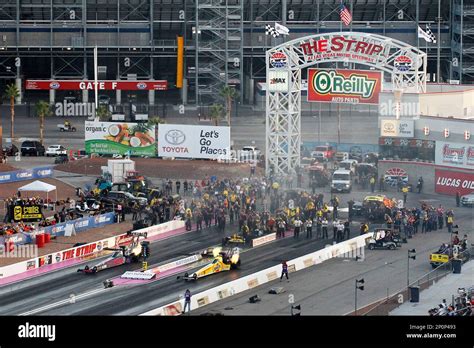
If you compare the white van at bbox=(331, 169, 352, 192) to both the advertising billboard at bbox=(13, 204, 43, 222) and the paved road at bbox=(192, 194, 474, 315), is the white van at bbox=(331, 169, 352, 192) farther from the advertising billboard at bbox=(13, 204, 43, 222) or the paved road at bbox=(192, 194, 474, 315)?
the advertising billboard at bbox=(13, 204, 43, 222)

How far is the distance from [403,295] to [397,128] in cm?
3250

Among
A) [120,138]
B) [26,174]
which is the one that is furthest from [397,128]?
[26,174]

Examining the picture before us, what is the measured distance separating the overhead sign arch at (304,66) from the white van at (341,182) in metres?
3.34

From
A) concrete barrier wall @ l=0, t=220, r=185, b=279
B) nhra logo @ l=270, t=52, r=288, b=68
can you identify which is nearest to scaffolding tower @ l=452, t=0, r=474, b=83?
nhra logo @ l=270, t=52, r=288, b=68

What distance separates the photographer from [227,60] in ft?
365

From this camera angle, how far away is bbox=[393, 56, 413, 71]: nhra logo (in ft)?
230

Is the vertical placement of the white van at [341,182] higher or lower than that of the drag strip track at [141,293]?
higher

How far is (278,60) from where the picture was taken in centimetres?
7175

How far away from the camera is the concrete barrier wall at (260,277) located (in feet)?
126

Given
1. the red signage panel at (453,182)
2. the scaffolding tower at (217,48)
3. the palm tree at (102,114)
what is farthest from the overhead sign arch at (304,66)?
the scaffolding tower at (217,48)

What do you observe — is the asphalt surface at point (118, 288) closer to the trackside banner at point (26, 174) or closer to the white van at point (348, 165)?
the white van at point (348, 165)

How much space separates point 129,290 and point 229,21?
7051 cm

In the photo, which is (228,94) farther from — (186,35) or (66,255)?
(66,255)
